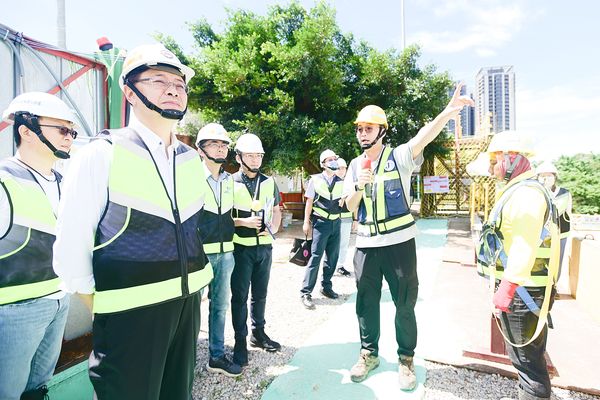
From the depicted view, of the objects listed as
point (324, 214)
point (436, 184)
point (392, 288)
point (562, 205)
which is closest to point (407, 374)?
point (392, 288)

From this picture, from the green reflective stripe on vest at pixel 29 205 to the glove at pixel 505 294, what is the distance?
9.51 feet

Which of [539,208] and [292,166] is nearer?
[539,208]

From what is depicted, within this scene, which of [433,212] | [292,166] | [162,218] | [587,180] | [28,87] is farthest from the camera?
[433,212]

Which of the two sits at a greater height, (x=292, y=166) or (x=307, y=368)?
(x=292, y=166)

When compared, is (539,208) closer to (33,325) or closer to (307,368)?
(307,368)

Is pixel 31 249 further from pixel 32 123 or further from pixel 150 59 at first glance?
pixel 150 59

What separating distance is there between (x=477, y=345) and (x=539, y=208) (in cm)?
194

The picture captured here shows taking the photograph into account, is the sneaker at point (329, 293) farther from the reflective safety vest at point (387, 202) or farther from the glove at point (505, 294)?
the glove at point (505, 294)

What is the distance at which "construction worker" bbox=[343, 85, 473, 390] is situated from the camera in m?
2.87

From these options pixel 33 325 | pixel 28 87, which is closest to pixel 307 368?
pixel 33 325

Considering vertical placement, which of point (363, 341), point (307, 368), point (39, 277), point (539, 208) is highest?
point (539, 208)

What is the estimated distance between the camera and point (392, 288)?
301cm

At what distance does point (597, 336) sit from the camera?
3.62m

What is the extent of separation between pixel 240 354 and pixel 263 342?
0.40 metres
